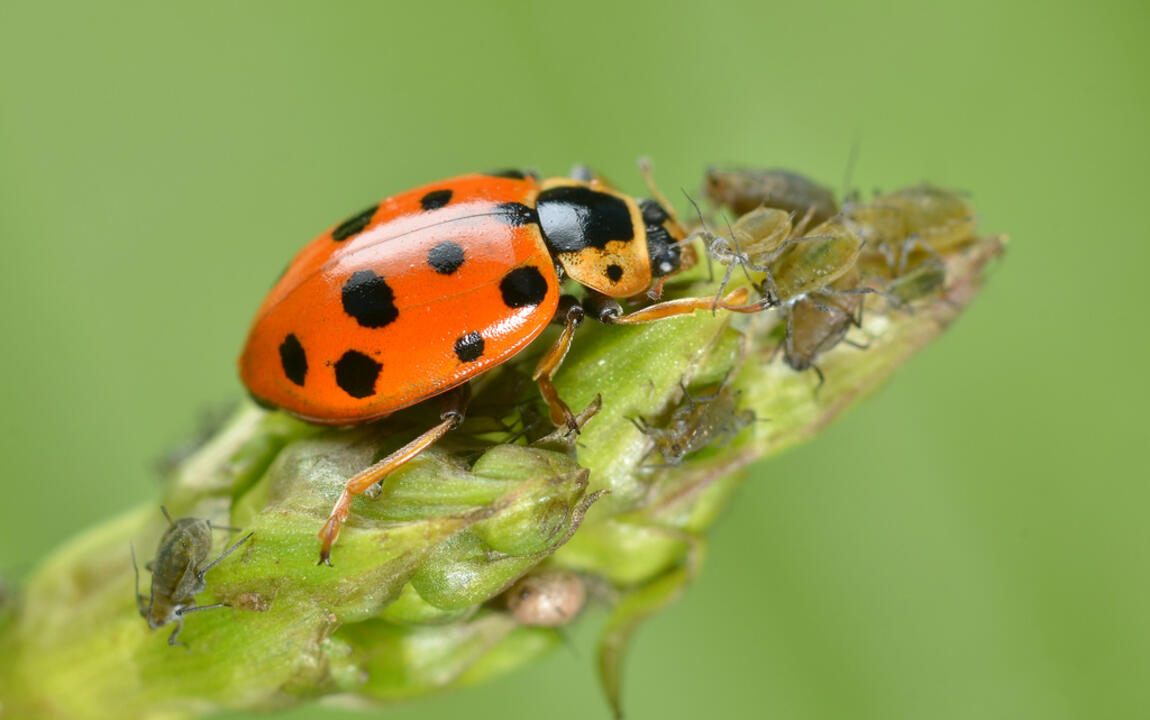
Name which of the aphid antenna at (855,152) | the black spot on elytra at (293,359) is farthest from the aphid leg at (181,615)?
the aphid antenna at (855,152)

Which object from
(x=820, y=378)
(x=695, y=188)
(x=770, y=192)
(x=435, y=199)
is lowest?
(x=695, y=188)

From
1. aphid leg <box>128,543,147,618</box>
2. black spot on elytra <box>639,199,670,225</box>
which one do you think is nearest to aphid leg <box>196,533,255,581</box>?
aphid leg <box>128,543,147,618</box>

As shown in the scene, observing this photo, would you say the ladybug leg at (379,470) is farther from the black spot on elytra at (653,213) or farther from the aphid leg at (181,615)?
the black spot on elytra at (653,213)

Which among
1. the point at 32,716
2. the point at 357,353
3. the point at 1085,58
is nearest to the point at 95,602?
the point at 32,716

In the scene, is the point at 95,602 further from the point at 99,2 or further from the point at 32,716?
the point at 99,2

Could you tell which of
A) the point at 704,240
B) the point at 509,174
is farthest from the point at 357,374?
the point at 704,240

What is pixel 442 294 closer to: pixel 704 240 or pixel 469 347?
pixel 469 347

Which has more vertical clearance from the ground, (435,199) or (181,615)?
(435,199)

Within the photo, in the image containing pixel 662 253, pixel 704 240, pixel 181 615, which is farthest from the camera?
pixel 662 253

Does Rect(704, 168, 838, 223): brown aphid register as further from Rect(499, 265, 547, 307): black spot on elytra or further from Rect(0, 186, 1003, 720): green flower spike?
Rect(499, 265, 547, 307): black spot on elytra
